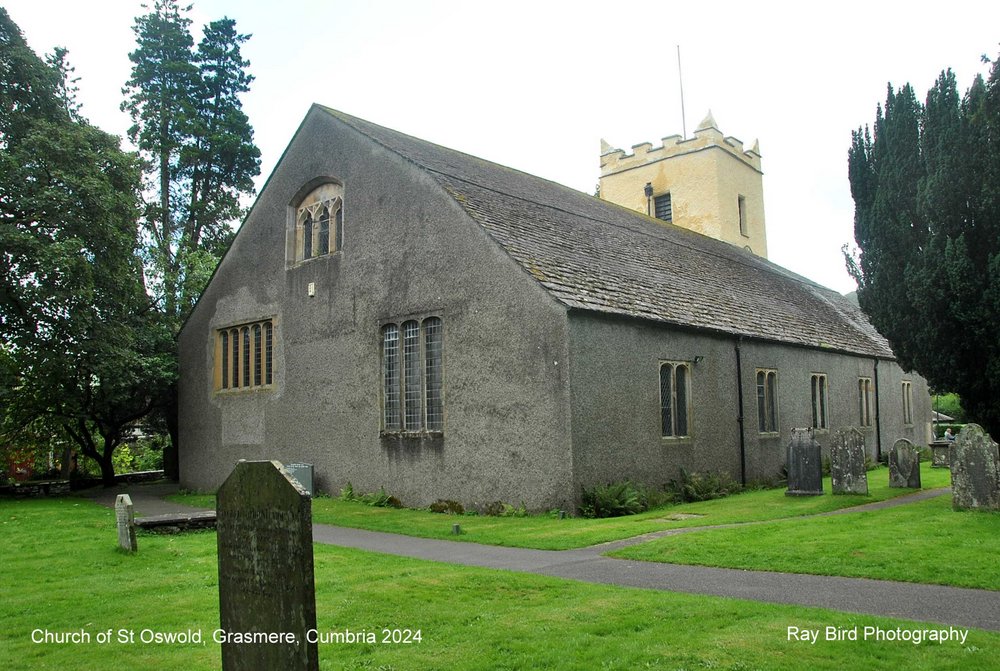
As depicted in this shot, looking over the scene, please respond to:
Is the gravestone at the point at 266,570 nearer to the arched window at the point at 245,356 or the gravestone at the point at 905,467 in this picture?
the gravestone at the point at 905,467

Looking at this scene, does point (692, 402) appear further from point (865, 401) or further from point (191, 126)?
point (191, 126)

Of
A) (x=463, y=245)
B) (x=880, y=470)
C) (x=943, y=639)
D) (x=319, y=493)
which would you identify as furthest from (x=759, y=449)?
(x=943, y=639)

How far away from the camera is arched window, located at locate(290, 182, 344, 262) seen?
71.6 ft

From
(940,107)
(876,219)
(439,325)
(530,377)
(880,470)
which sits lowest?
(880,470)

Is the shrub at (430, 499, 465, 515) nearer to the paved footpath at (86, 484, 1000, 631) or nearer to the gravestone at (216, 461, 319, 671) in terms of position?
the paved footpath at (86, 484, 1000, 631)

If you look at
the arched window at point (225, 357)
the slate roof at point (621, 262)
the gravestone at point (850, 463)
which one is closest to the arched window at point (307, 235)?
the slate roof at point (621, 262)

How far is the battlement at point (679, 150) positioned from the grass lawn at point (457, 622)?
105 ft

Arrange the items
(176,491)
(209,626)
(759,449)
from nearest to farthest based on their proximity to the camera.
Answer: (209,626) < (759,449) < (176,491)

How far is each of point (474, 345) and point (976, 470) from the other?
980 centimetres

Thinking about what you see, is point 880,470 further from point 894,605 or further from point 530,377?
point 894,605

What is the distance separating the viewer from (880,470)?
2662 cm

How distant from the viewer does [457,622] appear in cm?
775

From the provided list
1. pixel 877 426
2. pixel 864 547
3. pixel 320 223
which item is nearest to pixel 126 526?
pixel 864 547

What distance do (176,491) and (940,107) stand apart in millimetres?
23924
